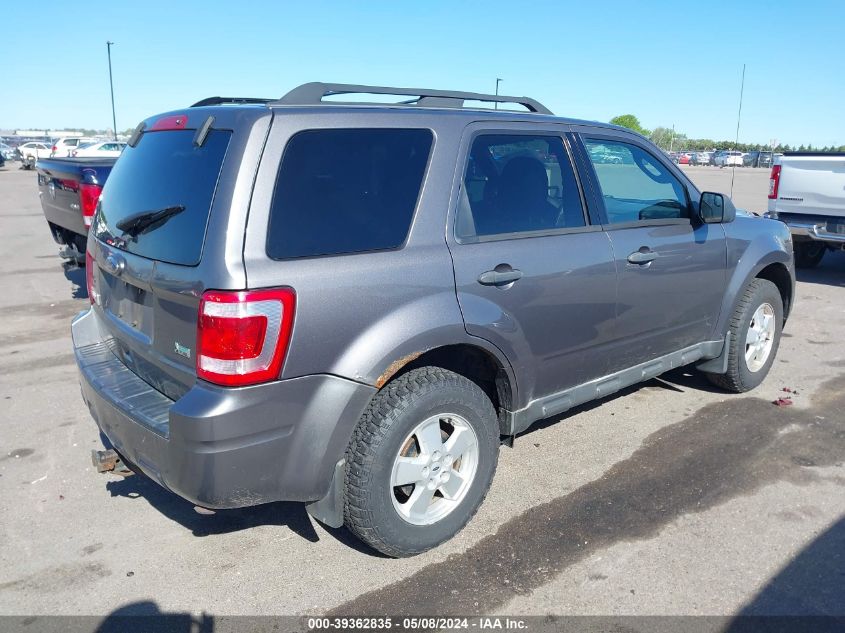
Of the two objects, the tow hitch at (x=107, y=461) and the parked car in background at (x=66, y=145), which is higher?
the parked car in background at (x=66, y=145)

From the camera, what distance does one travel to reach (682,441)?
14.5 feet

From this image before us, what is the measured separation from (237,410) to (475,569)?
1.33 m

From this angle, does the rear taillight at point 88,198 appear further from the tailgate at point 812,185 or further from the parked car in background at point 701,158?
the parked car in background at point 701,158

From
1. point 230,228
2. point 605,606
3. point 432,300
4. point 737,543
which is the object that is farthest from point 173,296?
point 737,543

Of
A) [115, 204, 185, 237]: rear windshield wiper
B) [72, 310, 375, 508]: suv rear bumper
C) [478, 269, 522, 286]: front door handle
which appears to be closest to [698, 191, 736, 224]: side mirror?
[478, 269, 522, 286]: front door handle

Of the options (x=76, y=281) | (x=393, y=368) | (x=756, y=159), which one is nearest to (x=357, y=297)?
(x=393, y=368)

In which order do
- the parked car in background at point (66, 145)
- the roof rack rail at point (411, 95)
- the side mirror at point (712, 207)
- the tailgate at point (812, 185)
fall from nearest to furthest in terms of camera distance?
the roof rack rail at point (411, 95), the side mirror at point (712, 207), the tailgate at point (812, 185), the parked car in background at point (66, 145)

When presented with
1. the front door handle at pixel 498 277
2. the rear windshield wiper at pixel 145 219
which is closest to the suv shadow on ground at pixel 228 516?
the front door handle at pixel 498 277

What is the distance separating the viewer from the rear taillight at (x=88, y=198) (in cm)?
660

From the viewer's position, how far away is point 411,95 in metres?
3.40

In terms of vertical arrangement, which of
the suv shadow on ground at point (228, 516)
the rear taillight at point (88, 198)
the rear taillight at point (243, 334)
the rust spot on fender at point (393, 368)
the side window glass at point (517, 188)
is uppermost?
the side window glass at point (517, 188)

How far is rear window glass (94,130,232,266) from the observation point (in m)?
2.68

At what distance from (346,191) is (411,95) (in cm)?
85

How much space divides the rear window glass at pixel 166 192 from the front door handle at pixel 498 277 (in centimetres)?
124
